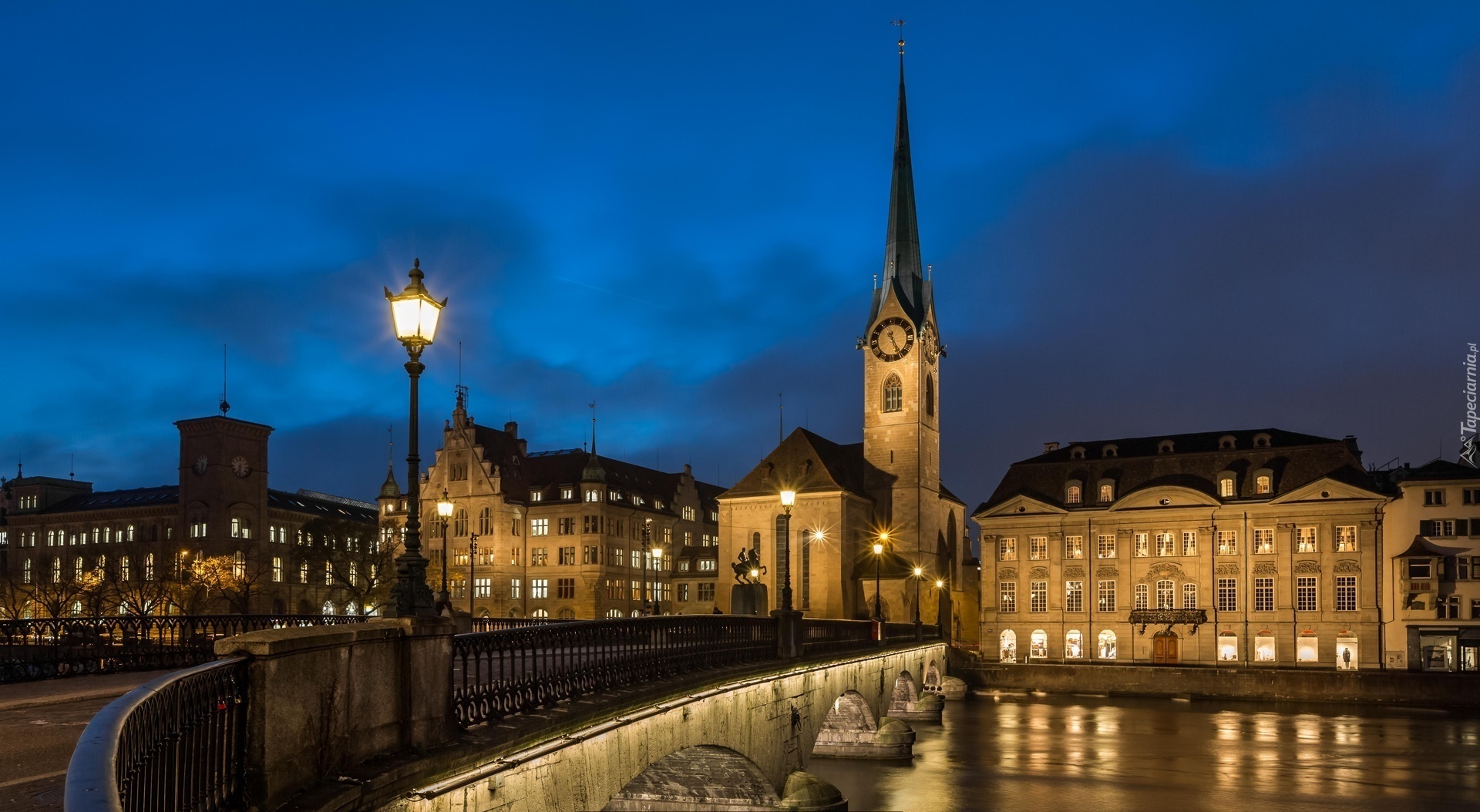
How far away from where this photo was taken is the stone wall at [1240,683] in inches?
2464

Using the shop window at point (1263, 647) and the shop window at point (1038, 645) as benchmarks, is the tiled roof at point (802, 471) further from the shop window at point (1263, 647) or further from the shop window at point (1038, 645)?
the shop window at point (1263, 647)

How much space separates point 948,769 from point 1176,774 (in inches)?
294

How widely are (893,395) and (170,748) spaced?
8124 centimetres

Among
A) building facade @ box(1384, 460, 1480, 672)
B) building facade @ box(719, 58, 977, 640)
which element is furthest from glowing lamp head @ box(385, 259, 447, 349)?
building facade @ box(1384, 460, 1480, 672)

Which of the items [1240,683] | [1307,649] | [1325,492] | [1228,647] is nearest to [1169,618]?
[1228,647]

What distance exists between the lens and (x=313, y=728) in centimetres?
1030

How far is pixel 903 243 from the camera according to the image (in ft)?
298

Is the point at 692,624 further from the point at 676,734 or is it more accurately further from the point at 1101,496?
the point at 1101,496

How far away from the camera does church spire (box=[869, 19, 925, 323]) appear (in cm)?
8919

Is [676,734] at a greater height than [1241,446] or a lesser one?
lesser

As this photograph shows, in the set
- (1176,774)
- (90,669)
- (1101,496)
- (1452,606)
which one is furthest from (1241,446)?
(90,669)

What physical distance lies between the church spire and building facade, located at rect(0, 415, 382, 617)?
41.7 meters

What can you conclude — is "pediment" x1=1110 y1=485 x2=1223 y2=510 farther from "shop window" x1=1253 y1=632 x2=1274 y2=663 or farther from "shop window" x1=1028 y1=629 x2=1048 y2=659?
"shop window" x1=1028 y1=629 x2=1048 y2=659

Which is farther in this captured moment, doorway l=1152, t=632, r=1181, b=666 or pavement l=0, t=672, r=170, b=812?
doorway l=1152, t=632, r=1181, b=666
